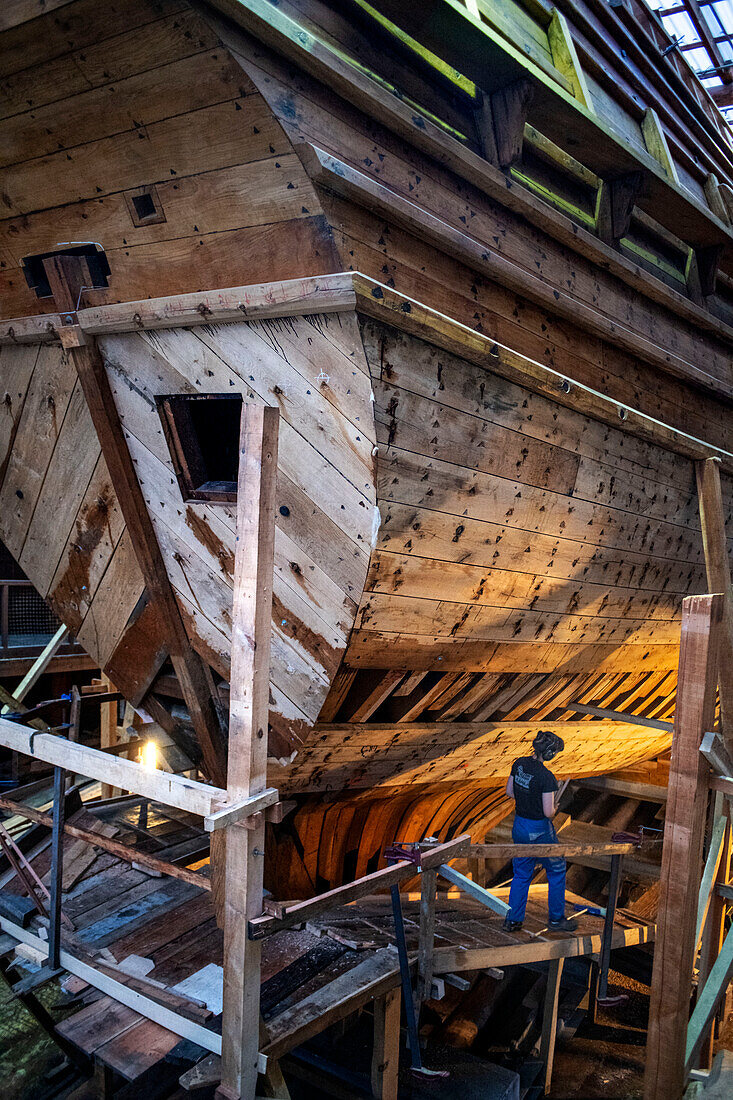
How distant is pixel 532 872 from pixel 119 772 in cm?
273

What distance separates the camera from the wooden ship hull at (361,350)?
225 cm

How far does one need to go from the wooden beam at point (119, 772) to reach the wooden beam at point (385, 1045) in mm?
1711

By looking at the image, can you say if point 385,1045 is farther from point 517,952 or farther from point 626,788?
point 626,788

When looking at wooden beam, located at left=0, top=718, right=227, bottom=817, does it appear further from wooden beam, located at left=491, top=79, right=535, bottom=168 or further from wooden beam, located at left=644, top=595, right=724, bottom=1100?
wooden beam, located at left=491, top=79, right=535, bottom=168

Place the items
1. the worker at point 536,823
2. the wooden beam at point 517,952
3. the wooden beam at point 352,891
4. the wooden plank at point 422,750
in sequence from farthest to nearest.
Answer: the worker at point 536,823
the wooden beam at point 517,952
the wooden plank at point 422,750
the wooden beam at point 352,891

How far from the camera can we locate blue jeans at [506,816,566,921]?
14.1 feet

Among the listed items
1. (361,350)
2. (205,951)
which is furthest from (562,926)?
(361,350)

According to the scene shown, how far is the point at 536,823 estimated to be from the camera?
4.42 m

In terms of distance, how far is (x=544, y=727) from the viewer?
4.73 meters

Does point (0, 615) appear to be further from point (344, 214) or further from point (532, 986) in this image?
point (344, 214)

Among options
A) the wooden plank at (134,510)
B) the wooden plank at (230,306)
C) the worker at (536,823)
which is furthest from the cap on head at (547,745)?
the wooden plank at (230,306)

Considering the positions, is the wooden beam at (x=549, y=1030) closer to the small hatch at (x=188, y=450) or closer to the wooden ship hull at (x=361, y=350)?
the wooden ship hull at (x=361, y=350)

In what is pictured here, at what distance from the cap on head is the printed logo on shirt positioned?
4.8 inches

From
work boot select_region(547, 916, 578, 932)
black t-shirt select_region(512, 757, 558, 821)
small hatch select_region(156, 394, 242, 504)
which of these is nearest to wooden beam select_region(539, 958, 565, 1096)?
work boot select_region(547, 916, 578, 932)
